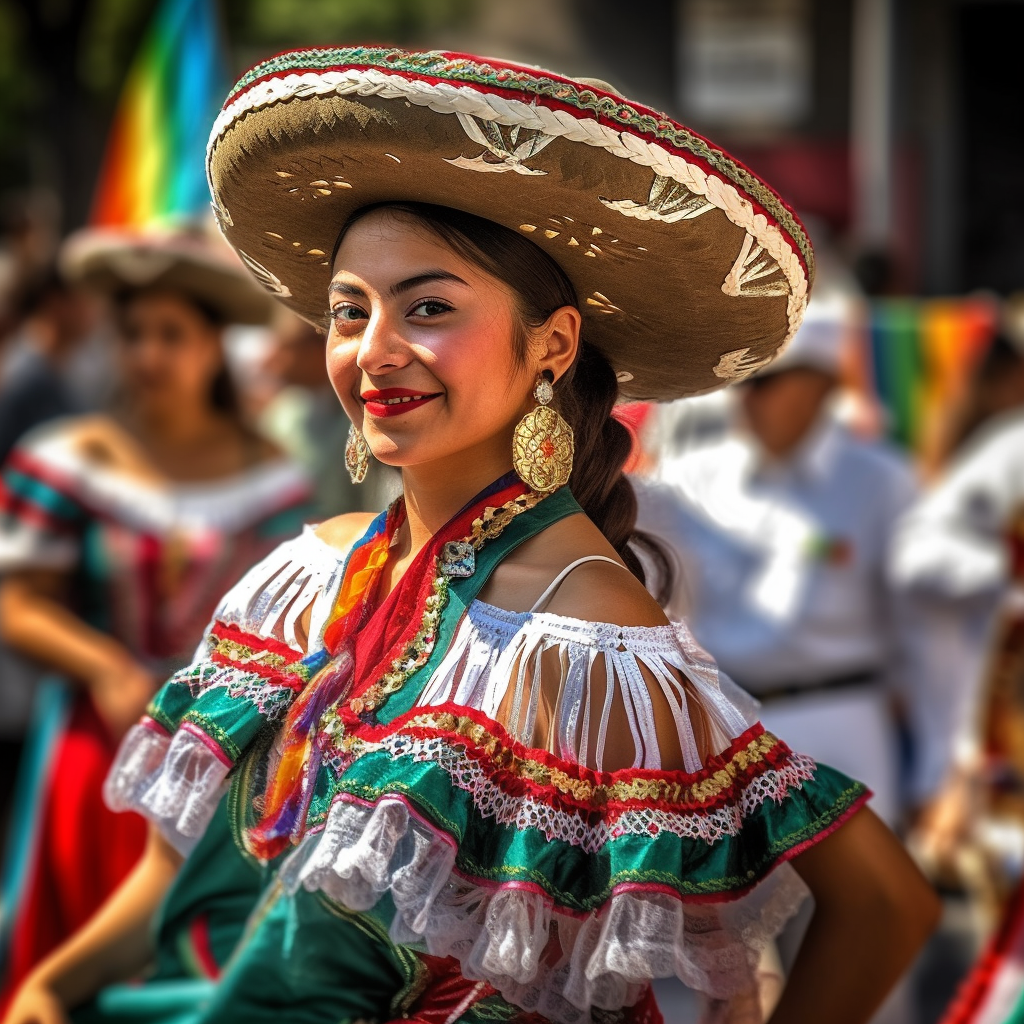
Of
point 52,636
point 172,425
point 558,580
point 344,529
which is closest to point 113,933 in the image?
point 344,529

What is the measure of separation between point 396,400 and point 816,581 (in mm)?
3316

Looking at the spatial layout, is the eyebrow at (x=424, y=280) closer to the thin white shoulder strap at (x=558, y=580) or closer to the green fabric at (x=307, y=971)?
the thin white shoulder strap at (x=558, y=580)

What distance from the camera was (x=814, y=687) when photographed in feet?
15.8

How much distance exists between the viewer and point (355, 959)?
6.23ft

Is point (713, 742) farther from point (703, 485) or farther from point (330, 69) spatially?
point (703, 485)

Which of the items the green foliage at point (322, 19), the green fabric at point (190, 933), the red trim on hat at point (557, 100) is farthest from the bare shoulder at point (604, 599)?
the green foliage at point (322, 19)

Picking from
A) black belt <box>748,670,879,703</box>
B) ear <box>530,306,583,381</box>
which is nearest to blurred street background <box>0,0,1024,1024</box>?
black belt <box>748,670,879,703</box>

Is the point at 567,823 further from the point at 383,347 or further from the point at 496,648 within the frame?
the point at 383,347

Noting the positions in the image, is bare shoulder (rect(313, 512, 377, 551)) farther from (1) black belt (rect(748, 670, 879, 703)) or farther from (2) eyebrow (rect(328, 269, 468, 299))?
(1) black belt (rect(748, 670, 879, 703))

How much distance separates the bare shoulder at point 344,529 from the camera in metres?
2.09

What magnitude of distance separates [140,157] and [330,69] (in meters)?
3.48

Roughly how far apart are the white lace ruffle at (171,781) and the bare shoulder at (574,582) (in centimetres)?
44

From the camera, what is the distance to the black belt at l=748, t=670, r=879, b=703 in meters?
4.80

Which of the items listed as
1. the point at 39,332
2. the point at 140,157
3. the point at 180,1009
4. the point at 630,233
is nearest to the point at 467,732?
the point at 630,233
